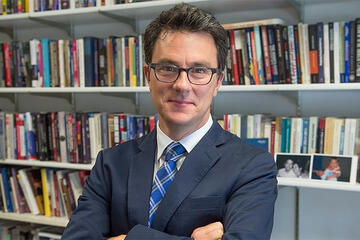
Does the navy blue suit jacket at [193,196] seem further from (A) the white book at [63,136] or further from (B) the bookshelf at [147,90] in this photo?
(A) the white book at [63,136]

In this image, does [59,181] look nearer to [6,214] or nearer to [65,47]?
[6,214]

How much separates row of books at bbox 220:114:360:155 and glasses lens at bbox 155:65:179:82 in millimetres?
859

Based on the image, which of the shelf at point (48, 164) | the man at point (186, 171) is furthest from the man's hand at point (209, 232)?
the shelf at point (48, 164)

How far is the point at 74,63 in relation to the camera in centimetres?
227

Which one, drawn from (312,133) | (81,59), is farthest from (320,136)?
(81,59)

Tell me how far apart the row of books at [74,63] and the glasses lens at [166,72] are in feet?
3.08

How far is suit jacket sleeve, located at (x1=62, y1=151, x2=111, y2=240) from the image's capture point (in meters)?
1.23

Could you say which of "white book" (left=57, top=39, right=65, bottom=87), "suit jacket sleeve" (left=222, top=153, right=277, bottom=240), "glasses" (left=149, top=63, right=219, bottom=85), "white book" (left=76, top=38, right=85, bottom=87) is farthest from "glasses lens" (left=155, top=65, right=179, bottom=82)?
"white book" (left=57, top=39, right=65, bottom=87)

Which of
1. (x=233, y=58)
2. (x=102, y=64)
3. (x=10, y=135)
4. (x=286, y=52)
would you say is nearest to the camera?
(x=286, y=52)

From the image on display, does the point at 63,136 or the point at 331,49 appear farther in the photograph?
the point at 63,136

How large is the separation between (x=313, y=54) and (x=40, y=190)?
5.76ft

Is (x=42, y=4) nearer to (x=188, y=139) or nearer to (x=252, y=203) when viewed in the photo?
(x=188, y=139)

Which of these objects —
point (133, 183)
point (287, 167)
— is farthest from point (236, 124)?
point (133, 183)

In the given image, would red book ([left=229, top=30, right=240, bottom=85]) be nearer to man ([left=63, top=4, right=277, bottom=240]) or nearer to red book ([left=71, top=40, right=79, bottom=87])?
man ([left=63, top=4, right=277, bottom=240])
